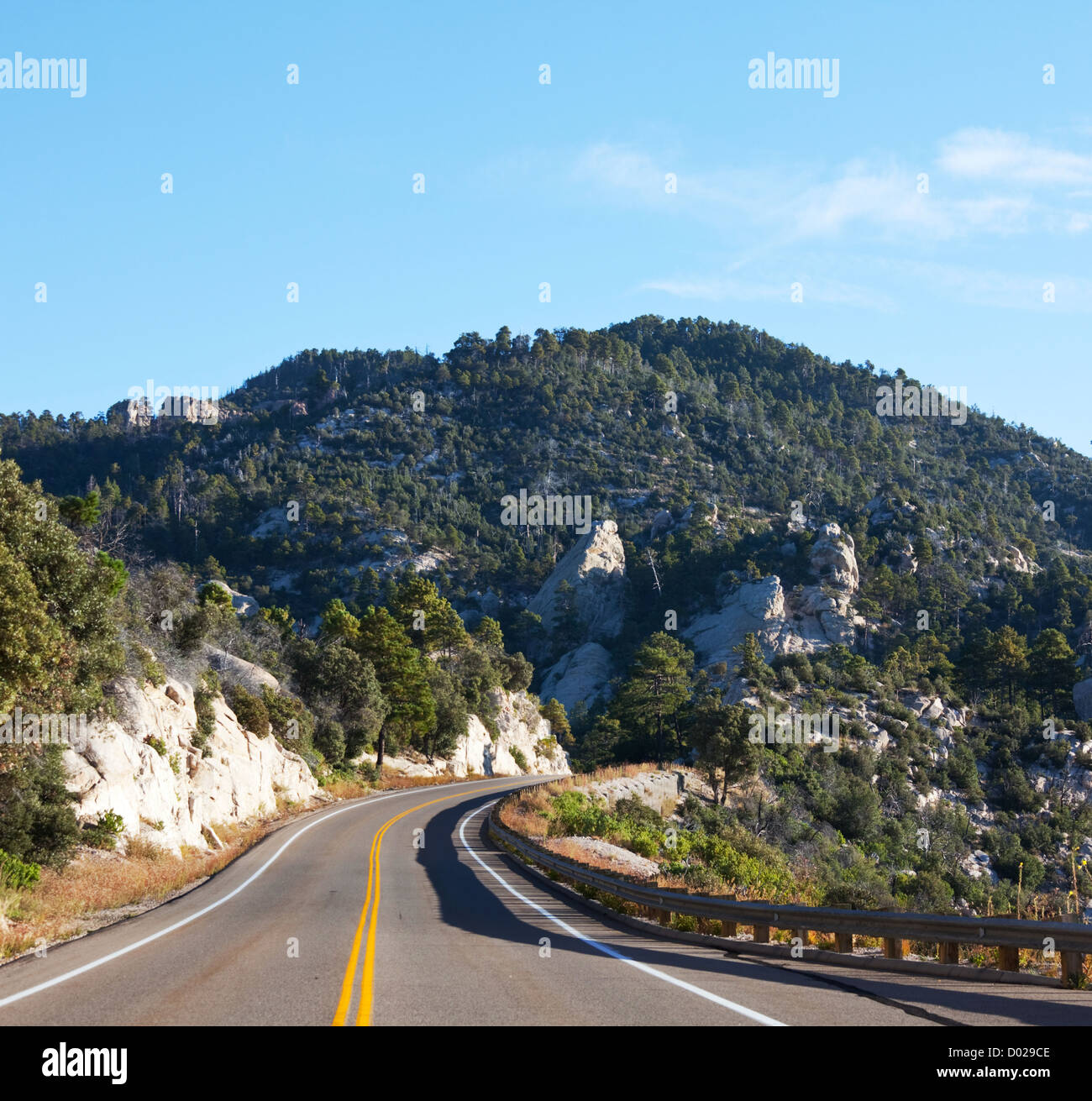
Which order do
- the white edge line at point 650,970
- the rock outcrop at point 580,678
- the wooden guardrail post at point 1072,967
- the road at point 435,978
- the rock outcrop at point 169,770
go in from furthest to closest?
the rock outcrop at point 580,678, the rock outcrop at point 169,770, the wooden guardrail post at point 1072,967, the road at point 435,978, the white edge line at point 650,970

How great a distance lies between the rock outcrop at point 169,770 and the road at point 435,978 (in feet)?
22.3

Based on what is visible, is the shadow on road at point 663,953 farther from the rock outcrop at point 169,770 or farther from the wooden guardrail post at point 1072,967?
the rock outcrop at point 169,770

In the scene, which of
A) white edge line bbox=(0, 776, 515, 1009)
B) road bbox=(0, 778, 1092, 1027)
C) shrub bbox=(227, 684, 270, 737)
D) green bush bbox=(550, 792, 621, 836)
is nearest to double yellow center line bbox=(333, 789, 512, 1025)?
road bbox=(0, 778, 1092, 1027)

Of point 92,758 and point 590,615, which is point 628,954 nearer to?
point 92,758

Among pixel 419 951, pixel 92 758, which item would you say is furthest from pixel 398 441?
pixel 419 951

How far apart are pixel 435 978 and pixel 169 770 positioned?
21.3 meters

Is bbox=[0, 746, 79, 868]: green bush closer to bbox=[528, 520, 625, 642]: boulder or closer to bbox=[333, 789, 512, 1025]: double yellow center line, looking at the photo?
bbox=[333, 789, 512, 1025]: double yellow center line

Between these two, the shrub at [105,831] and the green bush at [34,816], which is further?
the shrub at [105,831]

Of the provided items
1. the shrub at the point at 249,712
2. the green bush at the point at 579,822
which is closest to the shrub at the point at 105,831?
the green bush at the point at 579,822

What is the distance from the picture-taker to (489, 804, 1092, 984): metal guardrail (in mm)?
8422

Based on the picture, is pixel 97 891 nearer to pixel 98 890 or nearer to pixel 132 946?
pixel 98 890

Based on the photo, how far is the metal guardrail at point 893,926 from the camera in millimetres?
8422

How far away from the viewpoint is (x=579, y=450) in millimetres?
164625

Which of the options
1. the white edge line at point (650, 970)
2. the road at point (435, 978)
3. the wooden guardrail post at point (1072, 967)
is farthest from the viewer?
the wooden guardrail post at point (1072, 967)
